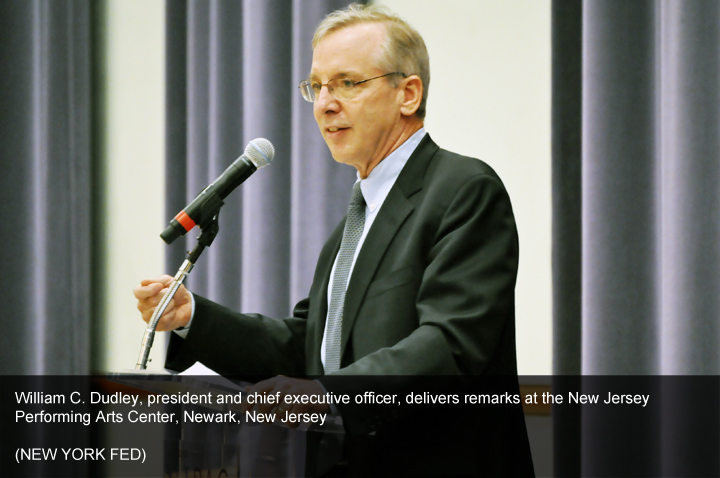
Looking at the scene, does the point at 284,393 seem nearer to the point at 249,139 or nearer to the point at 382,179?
the point at 382,179

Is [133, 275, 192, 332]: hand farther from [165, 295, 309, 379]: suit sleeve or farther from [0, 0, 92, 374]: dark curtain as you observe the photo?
[0, 0, 92, 374]: dark curtain

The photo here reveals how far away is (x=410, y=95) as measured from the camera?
51.6 inches

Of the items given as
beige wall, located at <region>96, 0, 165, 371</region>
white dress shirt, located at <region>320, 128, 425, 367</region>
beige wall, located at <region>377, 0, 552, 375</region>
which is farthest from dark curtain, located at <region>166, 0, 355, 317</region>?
white dress shirt, located at <region>320, 128, 425, 367</region>

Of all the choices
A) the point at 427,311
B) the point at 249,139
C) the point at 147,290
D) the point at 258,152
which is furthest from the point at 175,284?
the point at 249,139

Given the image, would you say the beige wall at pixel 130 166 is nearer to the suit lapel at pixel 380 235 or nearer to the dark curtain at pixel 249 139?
the dark curtain at pixel 249 139

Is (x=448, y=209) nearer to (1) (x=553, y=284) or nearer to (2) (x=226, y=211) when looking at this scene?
(1) (x=553, y=284)

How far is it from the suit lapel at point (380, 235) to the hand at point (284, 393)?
290mm

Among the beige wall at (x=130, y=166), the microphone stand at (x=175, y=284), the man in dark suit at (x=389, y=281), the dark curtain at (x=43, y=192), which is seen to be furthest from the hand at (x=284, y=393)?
the dark curtain at (x=43, y=192)

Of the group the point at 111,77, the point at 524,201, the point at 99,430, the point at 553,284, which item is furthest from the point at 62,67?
the point at 553,284

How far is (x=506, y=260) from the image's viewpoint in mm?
1043

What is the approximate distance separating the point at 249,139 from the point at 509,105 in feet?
2.84

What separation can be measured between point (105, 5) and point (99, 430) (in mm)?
1680

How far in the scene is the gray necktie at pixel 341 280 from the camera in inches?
46.8

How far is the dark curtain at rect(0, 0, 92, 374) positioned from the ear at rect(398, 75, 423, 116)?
168 cm
